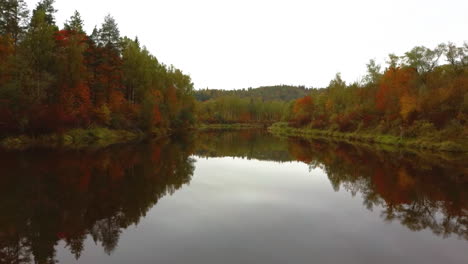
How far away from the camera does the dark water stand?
859 centimetres

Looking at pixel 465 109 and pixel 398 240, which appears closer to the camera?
pixel 398 240

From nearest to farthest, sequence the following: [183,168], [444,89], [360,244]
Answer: [360,244] < [183,168] < [444,89]

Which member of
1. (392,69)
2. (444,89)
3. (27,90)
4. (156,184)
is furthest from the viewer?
(392,69)

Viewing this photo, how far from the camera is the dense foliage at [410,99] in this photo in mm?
40562

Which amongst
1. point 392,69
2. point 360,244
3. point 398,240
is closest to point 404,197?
point 398,240

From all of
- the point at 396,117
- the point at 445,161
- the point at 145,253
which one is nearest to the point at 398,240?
the point at 145,253

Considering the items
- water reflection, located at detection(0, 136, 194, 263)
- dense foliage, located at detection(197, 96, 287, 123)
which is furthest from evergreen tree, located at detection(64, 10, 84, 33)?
dense foliage, located at detection(197, 96, 287, 123)

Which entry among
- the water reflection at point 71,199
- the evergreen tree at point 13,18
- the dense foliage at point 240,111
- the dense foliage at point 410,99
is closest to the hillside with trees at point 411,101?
the dense foliage at point 410,99

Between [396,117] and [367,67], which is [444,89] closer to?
[396,117]

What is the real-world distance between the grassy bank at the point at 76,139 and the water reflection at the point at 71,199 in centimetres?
991

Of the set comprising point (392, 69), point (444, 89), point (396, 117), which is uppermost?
point (392, 69)

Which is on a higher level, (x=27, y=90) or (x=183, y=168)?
(x=27, y=90)

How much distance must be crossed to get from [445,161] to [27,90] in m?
41.8

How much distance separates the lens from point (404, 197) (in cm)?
1516
